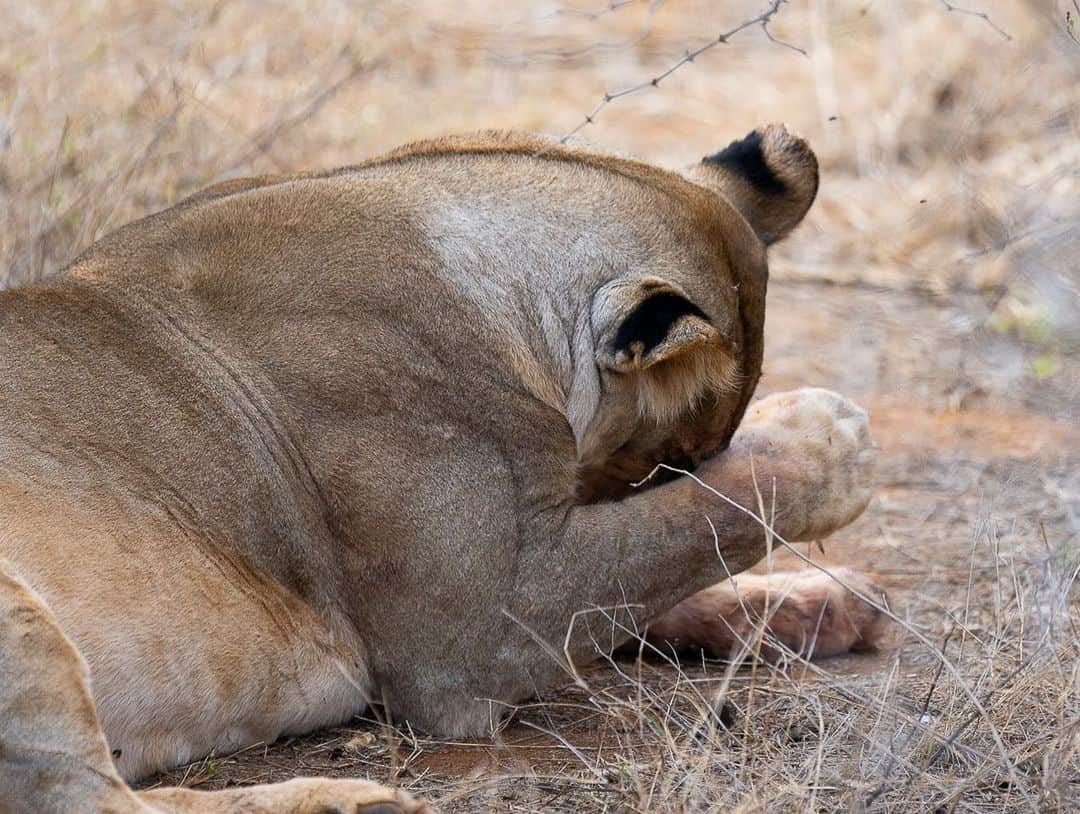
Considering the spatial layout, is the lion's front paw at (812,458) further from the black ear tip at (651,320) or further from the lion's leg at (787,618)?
the black ear tip at (651,320)

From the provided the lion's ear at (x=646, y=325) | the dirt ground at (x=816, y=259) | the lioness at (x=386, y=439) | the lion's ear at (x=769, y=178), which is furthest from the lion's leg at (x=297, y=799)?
the lion's ear at (x=769, y=178)

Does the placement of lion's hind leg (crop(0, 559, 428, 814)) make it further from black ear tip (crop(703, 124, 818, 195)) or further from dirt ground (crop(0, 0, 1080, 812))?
black ear tip (crop(703, 124, 818, 195))

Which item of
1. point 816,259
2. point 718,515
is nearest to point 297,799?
point 718,515

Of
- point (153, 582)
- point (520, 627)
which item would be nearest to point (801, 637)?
point (520, 627)

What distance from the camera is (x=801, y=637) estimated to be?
3.93m

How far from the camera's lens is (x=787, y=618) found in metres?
3.95

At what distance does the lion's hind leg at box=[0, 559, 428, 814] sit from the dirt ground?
0.62 ft

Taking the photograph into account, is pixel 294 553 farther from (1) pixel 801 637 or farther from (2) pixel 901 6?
(2) pixel 901 6

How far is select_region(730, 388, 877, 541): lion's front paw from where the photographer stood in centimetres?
364

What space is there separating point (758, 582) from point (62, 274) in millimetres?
1928

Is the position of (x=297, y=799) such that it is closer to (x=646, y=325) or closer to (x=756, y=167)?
(x=646, y=325)

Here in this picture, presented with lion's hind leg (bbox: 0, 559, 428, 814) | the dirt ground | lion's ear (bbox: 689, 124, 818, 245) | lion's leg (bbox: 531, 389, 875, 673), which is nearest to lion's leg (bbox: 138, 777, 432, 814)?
lion's hind leg (bbox: 0, 559, 428, 814)

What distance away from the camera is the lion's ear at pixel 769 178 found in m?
3.93

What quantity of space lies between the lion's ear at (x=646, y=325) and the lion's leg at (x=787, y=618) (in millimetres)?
828
